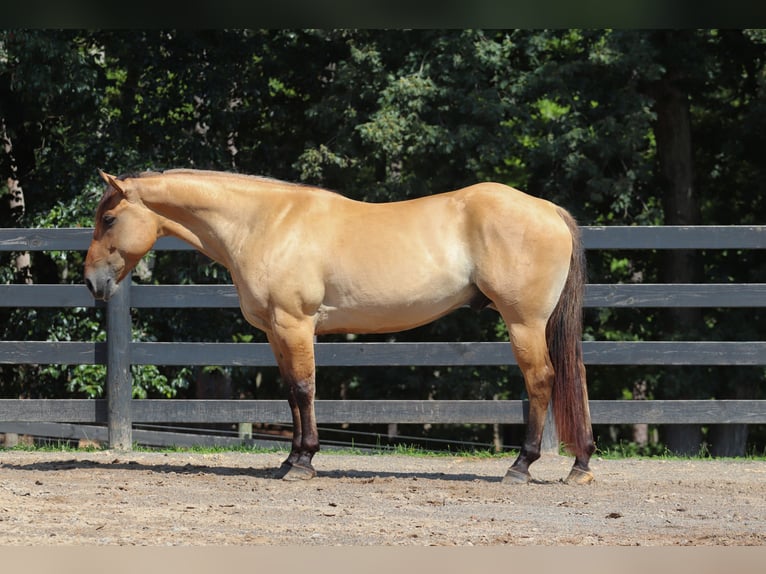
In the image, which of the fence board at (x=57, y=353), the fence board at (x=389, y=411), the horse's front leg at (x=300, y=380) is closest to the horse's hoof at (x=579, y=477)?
the fence board at (x=389, y=411)

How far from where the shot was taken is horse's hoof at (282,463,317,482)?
18.9 feet

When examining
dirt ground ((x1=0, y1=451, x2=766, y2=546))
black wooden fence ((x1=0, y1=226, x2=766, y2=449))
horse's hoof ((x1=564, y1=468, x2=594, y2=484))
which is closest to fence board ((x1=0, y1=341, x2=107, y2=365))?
black wooden fence ((x1=0, y1=226, x2=766, y2=449))

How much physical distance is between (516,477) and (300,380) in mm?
1350

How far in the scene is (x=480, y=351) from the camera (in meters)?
7.02

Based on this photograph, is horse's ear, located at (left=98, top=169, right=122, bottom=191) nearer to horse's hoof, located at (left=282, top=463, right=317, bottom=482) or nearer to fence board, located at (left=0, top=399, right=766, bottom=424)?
fence board, located at (left=0, top=399, right=766, bottom=424)

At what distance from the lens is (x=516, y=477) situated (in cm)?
572

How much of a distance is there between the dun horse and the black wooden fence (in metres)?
1.14

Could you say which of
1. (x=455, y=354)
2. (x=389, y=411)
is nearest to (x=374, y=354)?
(x=389, y=411)

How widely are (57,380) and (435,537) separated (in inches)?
325

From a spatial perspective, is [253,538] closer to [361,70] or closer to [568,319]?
[568,319]

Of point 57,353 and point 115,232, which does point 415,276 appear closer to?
point 115,232

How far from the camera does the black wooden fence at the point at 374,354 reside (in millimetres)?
7012

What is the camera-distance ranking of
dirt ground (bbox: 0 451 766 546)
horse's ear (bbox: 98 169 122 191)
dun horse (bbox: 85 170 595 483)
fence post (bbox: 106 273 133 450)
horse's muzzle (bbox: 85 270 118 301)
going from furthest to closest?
fence post (bbox: 106 273 133 450)
horse's muzzle (bbox: 85 270 118 301)
horse's ear (bbox: 98 169 122 191)
dun horse (bbox: 85 170 595 483)
dirt ground (bbox: 0 451 766 546)

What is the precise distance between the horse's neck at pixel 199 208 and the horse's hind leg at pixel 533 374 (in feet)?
5.79
